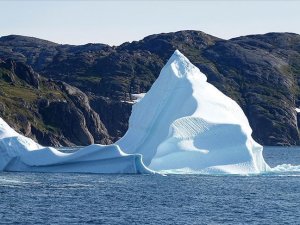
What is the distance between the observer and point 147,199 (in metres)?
66.9

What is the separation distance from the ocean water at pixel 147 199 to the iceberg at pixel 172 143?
53.7 inches

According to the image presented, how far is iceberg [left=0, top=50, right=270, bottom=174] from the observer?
82.1 metres

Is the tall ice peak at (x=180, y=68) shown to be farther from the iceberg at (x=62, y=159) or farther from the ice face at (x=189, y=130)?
the iceberg at (x=62, y=159)

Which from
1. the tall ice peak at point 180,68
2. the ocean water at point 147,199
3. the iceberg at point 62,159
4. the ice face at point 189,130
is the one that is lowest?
the ocean water at point 147,199

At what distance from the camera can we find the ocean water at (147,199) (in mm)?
56281

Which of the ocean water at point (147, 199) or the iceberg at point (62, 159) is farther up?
the iceberg at point (62, 159)

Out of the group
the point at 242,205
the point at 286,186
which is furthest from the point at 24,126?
the point at 242,205

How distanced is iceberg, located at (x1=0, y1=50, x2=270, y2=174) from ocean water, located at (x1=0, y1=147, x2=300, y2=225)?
136cm

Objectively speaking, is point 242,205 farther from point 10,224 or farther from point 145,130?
point 145,130

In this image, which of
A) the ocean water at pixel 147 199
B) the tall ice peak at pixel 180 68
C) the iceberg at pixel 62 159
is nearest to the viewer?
the ocean water at pixel 147 199

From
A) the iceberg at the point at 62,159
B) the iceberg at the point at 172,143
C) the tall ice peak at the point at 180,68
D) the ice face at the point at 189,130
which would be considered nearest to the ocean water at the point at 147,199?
the iceberg at the point at 62,159

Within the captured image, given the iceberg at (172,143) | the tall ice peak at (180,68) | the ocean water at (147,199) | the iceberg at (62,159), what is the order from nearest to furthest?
the ocean water at (147,199) → the iceberg at (172,143) → the iceberg at (62,159) → the tall ice peak at (180,68)

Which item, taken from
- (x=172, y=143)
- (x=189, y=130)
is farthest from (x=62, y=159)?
(x=189, y=130)

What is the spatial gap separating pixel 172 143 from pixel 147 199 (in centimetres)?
1634
